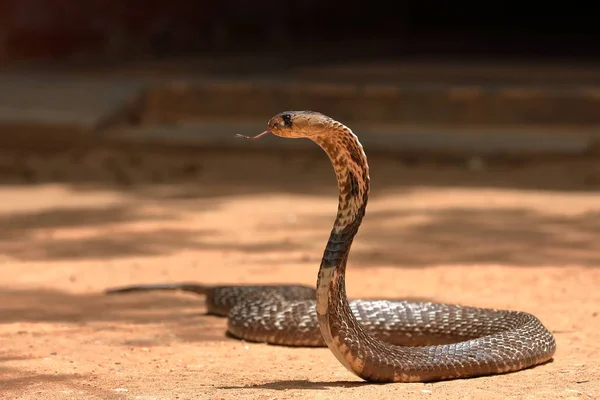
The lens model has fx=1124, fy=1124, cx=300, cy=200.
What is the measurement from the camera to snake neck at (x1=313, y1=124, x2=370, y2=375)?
3484mm

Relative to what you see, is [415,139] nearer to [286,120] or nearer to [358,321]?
[358,321]

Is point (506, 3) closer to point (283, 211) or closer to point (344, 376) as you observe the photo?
point (283, 211)

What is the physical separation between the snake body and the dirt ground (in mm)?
87

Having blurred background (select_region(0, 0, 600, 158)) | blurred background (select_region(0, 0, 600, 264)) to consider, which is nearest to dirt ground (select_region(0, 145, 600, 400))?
blurred background (select_region(0, 0, 600, 264))

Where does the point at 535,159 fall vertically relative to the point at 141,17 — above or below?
below

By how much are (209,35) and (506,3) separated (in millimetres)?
9066

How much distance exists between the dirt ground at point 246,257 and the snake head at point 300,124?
0.87 metres

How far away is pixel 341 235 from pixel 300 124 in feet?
1.47

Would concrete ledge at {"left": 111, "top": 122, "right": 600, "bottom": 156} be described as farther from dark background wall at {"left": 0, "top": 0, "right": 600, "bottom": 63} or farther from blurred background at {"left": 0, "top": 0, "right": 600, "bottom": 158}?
dark background wall at {"left": 0, "top": 0, "right": 600, "bottom": 63}

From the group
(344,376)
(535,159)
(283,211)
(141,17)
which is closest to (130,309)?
(344,376)

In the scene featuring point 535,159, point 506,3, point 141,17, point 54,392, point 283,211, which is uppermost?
point 506,3

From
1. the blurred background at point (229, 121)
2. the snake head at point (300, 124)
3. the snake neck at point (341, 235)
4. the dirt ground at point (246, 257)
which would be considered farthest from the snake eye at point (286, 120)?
the blurred background at point (229, 121)

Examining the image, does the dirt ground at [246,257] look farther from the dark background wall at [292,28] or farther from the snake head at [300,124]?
the dark background wall at [292,28]

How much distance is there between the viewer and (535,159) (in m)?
10.2
